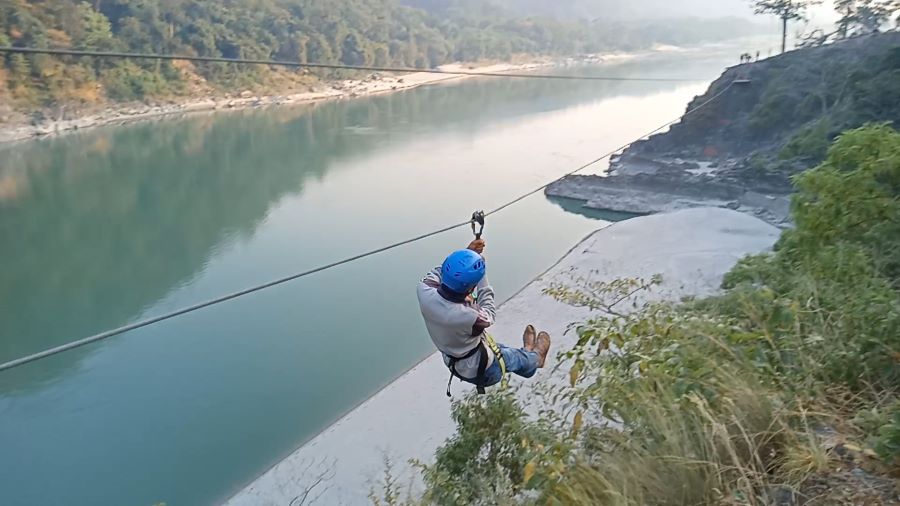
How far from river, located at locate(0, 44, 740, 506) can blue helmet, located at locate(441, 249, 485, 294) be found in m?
3.94

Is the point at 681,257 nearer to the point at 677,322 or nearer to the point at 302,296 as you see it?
the point at 302,296

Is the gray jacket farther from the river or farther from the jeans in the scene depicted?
the river

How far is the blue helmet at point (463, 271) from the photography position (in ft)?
6.63

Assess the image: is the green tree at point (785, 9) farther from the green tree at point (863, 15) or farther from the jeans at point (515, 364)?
the jeans at point (515, 364)

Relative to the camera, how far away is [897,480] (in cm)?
142

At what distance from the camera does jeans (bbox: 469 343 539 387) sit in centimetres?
226

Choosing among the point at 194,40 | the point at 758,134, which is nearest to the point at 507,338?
the point at 758,134

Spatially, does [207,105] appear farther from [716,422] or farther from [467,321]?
[716,422]

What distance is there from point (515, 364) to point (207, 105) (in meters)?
28.2

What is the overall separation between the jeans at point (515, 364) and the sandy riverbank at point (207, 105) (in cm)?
2217

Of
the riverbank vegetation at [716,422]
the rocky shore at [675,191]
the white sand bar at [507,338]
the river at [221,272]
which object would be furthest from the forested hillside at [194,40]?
the riverbank vegetation at [716,422]

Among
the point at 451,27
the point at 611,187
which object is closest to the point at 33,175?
the point at 611,187

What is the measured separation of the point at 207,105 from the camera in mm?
27906

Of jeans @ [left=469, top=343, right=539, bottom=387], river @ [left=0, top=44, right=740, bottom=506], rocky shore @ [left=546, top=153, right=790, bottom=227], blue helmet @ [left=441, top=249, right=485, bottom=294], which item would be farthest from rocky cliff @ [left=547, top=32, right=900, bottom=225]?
blue helmet @ [left=441, top=249, right=485, bottom=294]
